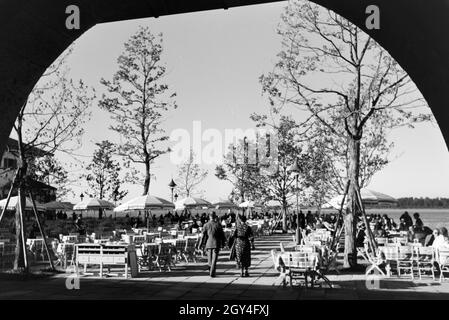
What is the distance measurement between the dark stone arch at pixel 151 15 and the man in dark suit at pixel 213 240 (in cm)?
666

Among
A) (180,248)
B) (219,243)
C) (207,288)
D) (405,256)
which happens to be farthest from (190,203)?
(207,288)

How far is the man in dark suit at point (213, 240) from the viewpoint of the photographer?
12.7 metres

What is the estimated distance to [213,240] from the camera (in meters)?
12.9

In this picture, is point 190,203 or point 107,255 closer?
point 107,255

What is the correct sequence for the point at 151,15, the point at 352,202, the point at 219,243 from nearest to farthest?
the point at 151,15 → the point at 219,243 → the point at 352,202

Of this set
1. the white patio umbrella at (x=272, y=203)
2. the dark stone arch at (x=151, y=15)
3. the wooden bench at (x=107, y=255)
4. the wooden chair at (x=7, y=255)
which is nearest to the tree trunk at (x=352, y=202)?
the wooden bench at (x=107, y=255)

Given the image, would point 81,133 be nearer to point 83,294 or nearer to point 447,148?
point 83,294

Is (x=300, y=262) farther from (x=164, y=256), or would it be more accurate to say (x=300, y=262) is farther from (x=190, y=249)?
(x=190, y=249)

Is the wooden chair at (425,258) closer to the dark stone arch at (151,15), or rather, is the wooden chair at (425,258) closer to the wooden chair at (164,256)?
the wooden chair at (164,256)

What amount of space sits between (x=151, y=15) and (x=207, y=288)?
635 centimetres

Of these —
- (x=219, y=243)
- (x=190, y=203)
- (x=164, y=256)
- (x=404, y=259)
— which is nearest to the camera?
(x=404, y=259)

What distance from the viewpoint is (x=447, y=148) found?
5980 mm
